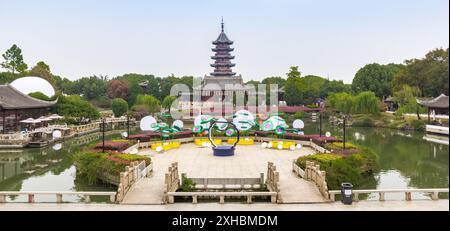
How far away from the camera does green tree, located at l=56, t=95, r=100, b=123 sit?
4453 centimetres

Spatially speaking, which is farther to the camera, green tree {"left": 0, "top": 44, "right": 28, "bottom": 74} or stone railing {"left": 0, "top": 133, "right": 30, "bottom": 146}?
green tree {"left": 0, "top": 44, "right": 28, "bottom": 74}

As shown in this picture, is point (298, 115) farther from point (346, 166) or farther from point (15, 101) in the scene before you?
point (346, 166)

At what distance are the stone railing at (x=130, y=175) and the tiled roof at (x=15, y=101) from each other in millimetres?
22753

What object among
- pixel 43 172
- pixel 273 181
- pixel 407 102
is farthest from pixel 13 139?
pixel 407 102

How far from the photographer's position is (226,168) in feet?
68.8

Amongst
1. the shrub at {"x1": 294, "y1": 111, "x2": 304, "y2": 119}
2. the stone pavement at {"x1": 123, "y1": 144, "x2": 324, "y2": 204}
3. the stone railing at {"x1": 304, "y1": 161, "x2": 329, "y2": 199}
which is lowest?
the stone pavement at {"x1": 123, "y1": 144, "x2": 324, "y2": 204}

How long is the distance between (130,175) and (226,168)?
654 centimetres

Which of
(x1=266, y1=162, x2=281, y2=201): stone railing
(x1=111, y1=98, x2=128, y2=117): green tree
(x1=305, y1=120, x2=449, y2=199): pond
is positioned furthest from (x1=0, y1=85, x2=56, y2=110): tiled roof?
(x1=305, y1=120, x2=449, y2=199): pond

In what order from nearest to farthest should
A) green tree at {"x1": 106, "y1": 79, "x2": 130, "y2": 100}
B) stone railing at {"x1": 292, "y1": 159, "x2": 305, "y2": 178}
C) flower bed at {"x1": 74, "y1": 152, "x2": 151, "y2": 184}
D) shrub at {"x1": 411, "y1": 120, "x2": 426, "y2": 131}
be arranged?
stone railing at {"x1": 292, "y1": 159, "x2": 305, "y2": 178} < flower bed at {"x1": 74, "y1": 152, "x2": 151, "y2": 184} < shrub at {"x1": 411, "y1": 120, "x2": 426, "y2": 131} < green tree at {"x1": 106, "y1": 79, "x2": 130, "y2": 100}

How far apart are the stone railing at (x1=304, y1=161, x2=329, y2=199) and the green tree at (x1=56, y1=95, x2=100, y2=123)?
34.1m

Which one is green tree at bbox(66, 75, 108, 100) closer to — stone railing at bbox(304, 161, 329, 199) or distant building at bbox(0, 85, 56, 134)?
distant building at bbox(0, 85, 56, 134)

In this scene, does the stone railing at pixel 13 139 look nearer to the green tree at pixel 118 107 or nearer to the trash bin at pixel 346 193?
the green tree at pixel 118 107

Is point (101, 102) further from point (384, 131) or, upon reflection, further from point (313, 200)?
point (313, 200)
